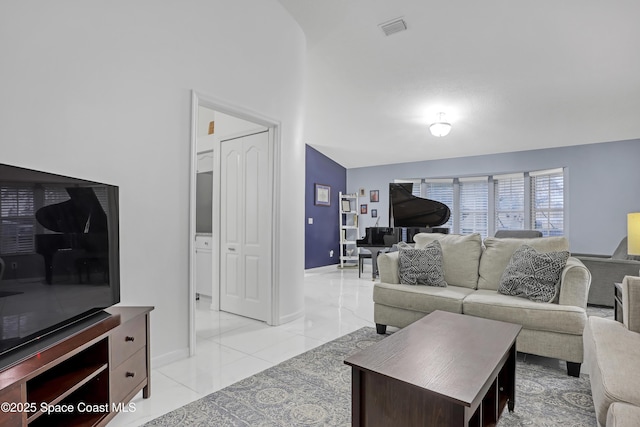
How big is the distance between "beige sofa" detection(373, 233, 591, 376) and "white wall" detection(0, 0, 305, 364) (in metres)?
1.87

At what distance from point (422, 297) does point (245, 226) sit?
202 cm

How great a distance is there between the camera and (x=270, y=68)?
11.3ft

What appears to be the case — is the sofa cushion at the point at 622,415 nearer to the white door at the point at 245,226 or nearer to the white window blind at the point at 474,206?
the white door at the point at 245,226

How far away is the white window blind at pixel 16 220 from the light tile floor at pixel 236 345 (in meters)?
1.06

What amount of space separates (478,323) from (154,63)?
112 inches

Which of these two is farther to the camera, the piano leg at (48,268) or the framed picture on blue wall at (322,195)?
the framed picture on blue wall at (322,195)

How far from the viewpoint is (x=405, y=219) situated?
21.0 feet

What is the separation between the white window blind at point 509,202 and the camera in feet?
21.2

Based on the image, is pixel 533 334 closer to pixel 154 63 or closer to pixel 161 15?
pixel 154 63

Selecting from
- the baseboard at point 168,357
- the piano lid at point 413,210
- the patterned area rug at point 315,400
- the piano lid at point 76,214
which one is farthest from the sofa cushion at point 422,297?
the piano lid at point 413,210

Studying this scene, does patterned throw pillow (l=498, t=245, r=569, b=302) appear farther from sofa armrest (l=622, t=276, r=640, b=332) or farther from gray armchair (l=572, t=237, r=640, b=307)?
gray armchair (l=572, t=237, r=640, b=307)

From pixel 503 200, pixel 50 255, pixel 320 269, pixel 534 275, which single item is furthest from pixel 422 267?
pixel 503 200

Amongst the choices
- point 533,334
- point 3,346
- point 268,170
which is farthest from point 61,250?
point 533,334

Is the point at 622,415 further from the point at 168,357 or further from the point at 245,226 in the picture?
the point at 245,226
